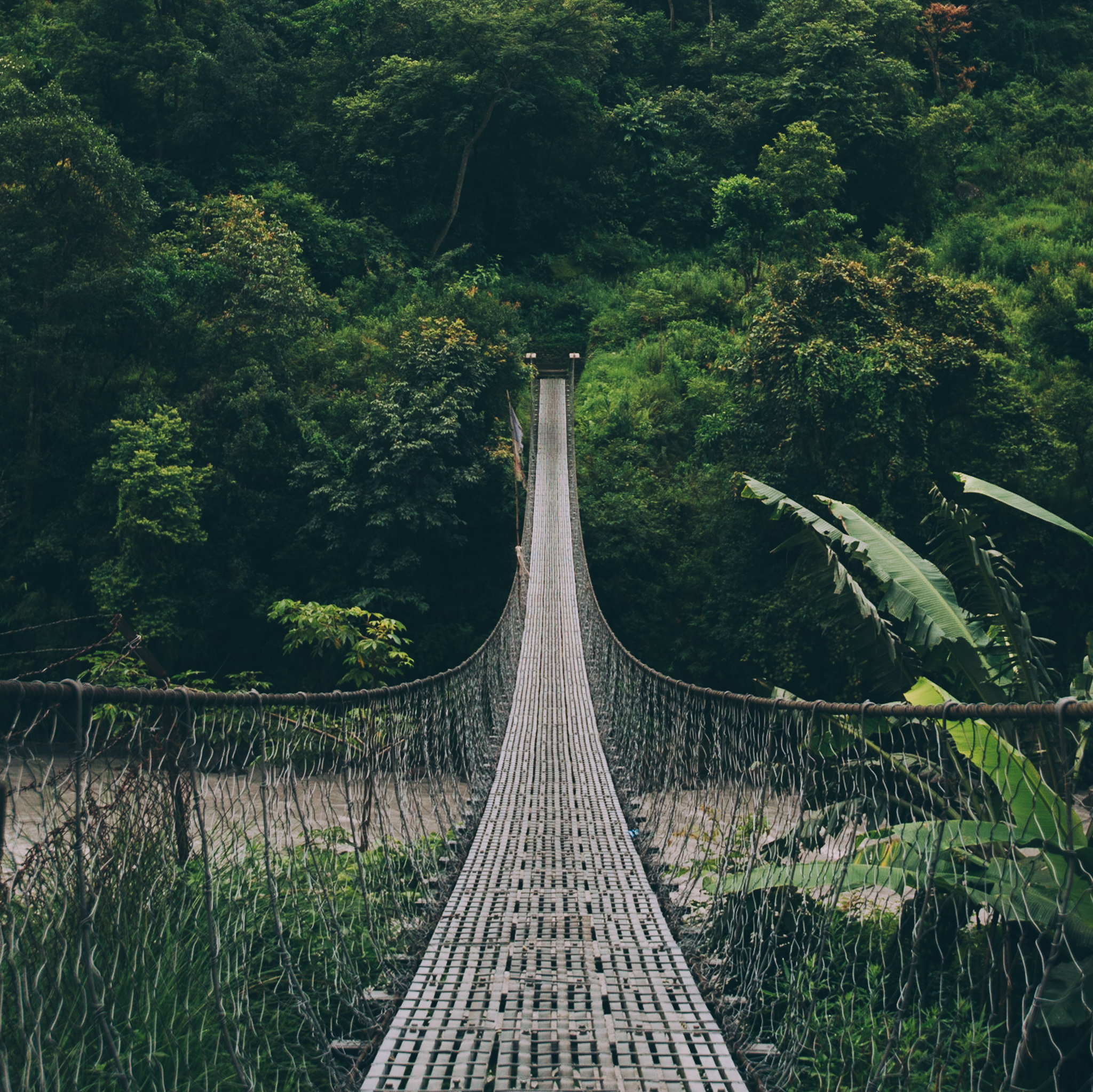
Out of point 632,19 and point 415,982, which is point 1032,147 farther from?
point 415,982

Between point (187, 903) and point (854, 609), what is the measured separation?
2803 millimetres

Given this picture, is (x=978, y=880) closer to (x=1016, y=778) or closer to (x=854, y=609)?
(x=1016, y=778)

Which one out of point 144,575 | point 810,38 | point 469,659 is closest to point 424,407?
point 144,575

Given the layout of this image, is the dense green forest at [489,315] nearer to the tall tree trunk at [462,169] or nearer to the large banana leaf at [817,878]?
the tall tree trunk at [462,169]

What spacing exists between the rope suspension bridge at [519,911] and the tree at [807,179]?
11.3 m

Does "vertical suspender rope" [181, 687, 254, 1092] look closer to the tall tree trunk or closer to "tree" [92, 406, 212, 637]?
"tree" [92, 406, 212, 637]

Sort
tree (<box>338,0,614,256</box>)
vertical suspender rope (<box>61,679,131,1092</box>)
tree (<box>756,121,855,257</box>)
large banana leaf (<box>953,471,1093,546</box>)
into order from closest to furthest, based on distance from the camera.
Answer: vertical suspender rope (<box>61,679,131,1092</box>) → large banana leaf (<box>953,471,1093,546</box>) → tree (<box>756,121,855,257</box>) → tree (<box>338,0,614,256</box>)

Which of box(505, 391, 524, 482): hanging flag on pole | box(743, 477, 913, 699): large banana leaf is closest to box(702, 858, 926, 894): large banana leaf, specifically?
box(743, 477, 913, 699): large banana leaf

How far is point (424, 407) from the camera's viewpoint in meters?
10.9

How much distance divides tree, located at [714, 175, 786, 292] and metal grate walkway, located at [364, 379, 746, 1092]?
12484mm

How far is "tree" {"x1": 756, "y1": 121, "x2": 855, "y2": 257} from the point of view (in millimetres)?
13461

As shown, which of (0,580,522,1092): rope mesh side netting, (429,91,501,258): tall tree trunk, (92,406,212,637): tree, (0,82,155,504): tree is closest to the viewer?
(0,580,522,1092): rope mesh side netting

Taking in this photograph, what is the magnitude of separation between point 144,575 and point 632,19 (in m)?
17.3

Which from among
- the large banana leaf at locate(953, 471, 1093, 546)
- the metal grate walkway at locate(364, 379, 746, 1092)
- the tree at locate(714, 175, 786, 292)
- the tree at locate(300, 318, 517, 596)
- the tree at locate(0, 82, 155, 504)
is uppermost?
the tree at locate(714, 175, 786, 292)
